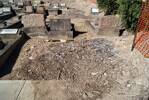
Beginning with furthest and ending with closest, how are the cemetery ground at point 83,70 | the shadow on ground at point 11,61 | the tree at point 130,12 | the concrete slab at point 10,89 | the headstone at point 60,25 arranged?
the headstone at point 60,25, the tree at point 130,12, the shadow on ground at point 11,61, the cemetery ground at point 83,70, the concrete slab at point 10,89

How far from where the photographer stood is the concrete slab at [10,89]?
20.0ft

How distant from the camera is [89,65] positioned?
24.5ft

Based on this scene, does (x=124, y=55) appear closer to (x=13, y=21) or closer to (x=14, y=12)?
(x=13, y=21)

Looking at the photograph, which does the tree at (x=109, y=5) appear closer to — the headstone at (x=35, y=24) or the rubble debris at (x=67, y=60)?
the rubble debris at (x=67, y=60)

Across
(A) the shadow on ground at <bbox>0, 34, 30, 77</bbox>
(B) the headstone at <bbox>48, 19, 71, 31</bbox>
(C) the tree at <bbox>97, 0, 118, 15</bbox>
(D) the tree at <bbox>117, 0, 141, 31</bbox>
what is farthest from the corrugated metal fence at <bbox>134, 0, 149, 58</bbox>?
(A) the shadow on ground at <bbox>0, 34, 30, 77</bbox>

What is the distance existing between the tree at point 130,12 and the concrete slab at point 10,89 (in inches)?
192

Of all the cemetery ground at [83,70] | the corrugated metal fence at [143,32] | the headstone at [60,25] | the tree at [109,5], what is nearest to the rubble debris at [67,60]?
the cemetery ground at [83,70]

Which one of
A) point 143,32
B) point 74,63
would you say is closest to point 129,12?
point 143,32

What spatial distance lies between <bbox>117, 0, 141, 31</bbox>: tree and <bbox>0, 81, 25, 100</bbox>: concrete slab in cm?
487

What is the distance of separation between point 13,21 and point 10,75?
13.3 ft

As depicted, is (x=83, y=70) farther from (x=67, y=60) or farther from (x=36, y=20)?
(x=36, y=20)

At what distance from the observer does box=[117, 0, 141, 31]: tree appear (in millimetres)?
8836

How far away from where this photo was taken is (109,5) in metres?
10.7

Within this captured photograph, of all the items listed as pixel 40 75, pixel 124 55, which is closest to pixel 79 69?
pixel 40 75
